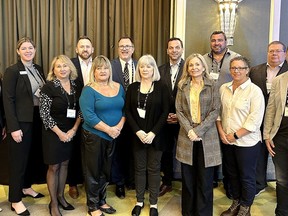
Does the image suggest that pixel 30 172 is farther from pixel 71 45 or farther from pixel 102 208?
pixel 71 45

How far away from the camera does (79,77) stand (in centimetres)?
329

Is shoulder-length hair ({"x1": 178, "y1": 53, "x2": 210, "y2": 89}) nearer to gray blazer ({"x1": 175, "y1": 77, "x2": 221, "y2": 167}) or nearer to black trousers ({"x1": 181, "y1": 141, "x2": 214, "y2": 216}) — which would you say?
gray blazer ({"x1": 175, "y1": 77, "x2": 221, "y2": 167})

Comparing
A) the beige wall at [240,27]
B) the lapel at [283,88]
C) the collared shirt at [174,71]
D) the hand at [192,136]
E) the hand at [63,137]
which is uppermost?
the beige wall at [240,27]

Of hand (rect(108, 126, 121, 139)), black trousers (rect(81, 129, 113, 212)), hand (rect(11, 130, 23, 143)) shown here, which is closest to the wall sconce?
hand (rect(108, 126, 121, 139))

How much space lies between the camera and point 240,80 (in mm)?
2756

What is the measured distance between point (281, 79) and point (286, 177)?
2.70 ft

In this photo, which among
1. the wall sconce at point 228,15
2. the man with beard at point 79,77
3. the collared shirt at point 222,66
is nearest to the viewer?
the man with beard at point 79,77

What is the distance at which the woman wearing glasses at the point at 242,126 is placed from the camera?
8.81 ft

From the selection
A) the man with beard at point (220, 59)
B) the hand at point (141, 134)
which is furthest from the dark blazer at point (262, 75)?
Result: the hand at point (141, 134)

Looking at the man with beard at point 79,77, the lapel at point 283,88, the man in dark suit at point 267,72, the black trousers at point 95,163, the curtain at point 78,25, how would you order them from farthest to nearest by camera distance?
the curtain at point 78,25, the man with beard at point 79,77, the man in dark suit at point 267,72, the black trousers at point 95,163, the lapel at point 283,88

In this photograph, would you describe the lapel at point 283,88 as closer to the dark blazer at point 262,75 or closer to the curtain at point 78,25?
the dark blazer at point 262,75

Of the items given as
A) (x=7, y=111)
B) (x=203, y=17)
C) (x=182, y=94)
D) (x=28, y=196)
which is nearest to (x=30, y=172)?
(x=28, y=196)

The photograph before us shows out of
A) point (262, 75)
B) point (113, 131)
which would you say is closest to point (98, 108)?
point (113, 131)

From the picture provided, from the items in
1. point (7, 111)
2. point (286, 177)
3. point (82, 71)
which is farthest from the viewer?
point (82, 71)
